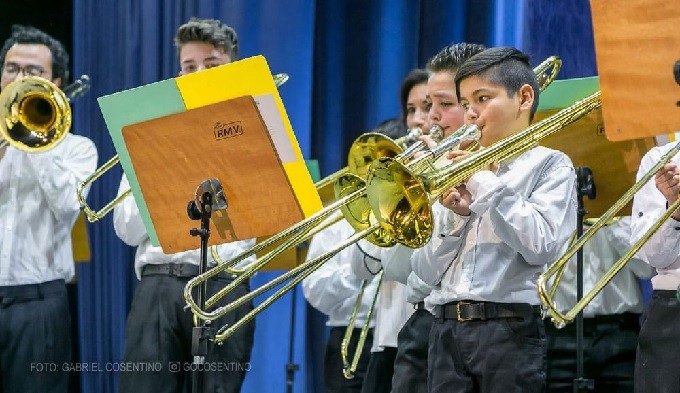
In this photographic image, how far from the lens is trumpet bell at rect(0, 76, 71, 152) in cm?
465

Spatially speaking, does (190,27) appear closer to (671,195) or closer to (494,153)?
(494,153)

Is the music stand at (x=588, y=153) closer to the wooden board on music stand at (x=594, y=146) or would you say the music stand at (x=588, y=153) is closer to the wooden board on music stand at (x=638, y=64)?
the wooden board on music stand at (x=594, y=146)

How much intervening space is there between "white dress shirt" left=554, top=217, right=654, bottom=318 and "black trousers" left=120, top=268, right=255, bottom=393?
1.29m

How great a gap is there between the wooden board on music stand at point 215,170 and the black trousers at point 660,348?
1.13 metres

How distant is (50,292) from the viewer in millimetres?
4734

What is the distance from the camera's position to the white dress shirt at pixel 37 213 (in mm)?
4730

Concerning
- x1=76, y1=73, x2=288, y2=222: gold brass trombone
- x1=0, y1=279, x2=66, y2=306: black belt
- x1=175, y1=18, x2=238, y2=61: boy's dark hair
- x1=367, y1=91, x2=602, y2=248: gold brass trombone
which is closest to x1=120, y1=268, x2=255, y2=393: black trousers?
x1=76, y1=73, x2=288, y2=222: gold brass trombone

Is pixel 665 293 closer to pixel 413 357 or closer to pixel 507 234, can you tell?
pixel 507 234

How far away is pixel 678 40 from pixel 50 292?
3.06m

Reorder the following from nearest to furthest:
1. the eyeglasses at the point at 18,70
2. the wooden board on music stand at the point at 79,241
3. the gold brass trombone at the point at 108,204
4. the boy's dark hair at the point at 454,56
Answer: the boy's dark hair at the point at 454,56 < the gold brass trombone at the point at 108,204 < the wooden board on music stand at the point at 79,241 < the eyeglasses at the point at 18,70

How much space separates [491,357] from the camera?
126 inches

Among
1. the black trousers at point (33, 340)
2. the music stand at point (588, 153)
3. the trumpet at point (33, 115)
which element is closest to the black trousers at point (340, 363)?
the black trousers at point (33, 340)

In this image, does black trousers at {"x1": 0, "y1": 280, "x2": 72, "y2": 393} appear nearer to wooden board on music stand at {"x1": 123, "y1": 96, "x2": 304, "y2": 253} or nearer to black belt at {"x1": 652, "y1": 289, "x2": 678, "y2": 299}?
wooden board on music stand at {"x1": 123, "y1": 96, "x2": 304, "y2": 253}

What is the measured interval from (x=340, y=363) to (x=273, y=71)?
169 cm
